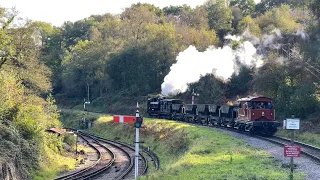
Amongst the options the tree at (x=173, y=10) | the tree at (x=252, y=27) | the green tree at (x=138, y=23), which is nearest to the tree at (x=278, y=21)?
the tree at (x=252, y=27)

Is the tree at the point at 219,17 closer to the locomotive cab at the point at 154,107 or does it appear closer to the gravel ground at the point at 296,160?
the locomotive cab at the point at 154,107

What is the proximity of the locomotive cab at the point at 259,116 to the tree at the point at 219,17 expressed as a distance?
4092 cm

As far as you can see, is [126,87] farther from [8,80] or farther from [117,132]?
[8,80]

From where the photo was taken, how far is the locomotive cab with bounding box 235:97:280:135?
30.7m

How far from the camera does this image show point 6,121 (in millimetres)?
25797

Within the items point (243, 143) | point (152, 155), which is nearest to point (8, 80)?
point (152, 155)

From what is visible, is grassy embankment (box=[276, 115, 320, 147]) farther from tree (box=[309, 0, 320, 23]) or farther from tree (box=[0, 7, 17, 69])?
tree (box=[0, 7, 17, 69])

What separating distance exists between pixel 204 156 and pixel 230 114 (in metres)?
14.8

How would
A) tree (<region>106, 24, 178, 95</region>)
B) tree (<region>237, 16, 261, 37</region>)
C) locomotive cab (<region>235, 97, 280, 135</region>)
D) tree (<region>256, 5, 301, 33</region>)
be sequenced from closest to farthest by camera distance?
locomotive cab (<region>235, 97, 280, 135</region>) < tree (<region>256, 5, 301, 33</region>) < tree (<region>237, 16, 261, 37</region>) < tree (<region>106, 24, 178, 95</region>)

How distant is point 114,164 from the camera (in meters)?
29.9

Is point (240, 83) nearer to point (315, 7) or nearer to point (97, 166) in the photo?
point (315, 7)

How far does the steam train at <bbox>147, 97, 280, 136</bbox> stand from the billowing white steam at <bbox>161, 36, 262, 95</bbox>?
10.4 ft

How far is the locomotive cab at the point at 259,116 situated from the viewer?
101ft

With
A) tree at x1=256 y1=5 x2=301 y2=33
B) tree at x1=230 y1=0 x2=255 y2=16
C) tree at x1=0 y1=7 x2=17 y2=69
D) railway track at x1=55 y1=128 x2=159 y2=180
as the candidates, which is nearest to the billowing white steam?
tree at x1=256 y1=5 x2=301 y2=33
